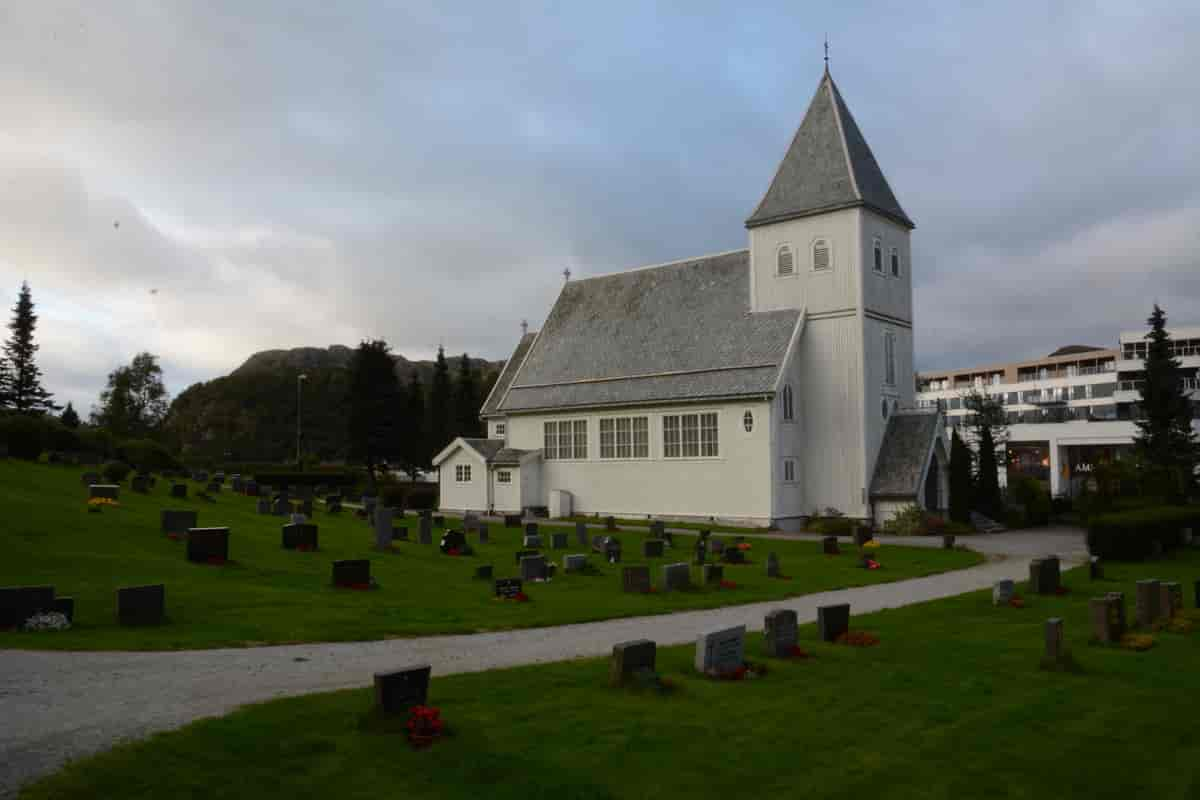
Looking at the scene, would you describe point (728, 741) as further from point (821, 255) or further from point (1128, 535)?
point (821, 255)

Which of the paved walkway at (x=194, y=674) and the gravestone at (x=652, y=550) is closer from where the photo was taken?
the paved walkway at (x=194, y=674)

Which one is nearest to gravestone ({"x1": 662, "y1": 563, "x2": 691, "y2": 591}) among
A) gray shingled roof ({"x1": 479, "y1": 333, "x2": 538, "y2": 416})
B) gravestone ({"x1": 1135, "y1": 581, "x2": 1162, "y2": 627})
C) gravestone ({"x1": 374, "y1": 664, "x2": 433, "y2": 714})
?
gravestone ({"x1": 1135, "y1": 581, "x2": 1162, "y2": 627})

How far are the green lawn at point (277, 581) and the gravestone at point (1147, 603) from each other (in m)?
6.65

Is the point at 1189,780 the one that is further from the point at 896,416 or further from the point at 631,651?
the point at 896,416

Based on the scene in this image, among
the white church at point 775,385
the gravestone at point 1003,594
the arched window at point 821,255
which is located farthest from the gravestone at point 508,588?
the arched window at point 821,255

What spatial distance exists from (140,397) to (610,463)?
5391 cm

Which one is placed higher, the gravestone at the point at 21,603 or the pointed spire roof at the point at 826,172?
the pointed spire roof at the point at 826,172

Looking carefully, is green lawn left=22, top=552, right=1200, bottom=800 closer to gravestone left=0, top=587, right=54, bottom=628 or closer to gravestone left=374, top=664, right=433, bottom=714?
gravestone left=374, top=664, right=433, bottom=714

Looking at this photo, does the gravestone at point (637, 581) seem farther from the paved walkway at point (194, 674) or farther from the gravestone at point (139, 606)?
the gravestone at point (139, 606)

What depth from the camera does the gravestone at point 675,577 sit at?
62.6 feet

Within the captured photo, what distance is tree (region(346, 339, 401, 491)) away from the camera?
62.0 metres

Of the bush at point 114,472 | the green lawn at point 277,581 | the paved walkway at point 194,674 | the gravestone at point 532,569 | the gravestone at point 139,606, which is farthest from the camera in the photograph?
the bush at point 114,472

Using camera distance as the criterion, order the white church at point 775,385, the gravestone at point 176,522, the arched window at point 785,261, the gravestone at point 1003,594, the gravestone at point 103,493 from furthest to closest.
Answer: the arched window at point 785,261 < the white church at point 775,385 < the gravestone at point 103,493 < the gravestone at point 176,522 < the gravestone at point 1003,594

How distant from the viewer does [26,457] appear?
1330 inches
